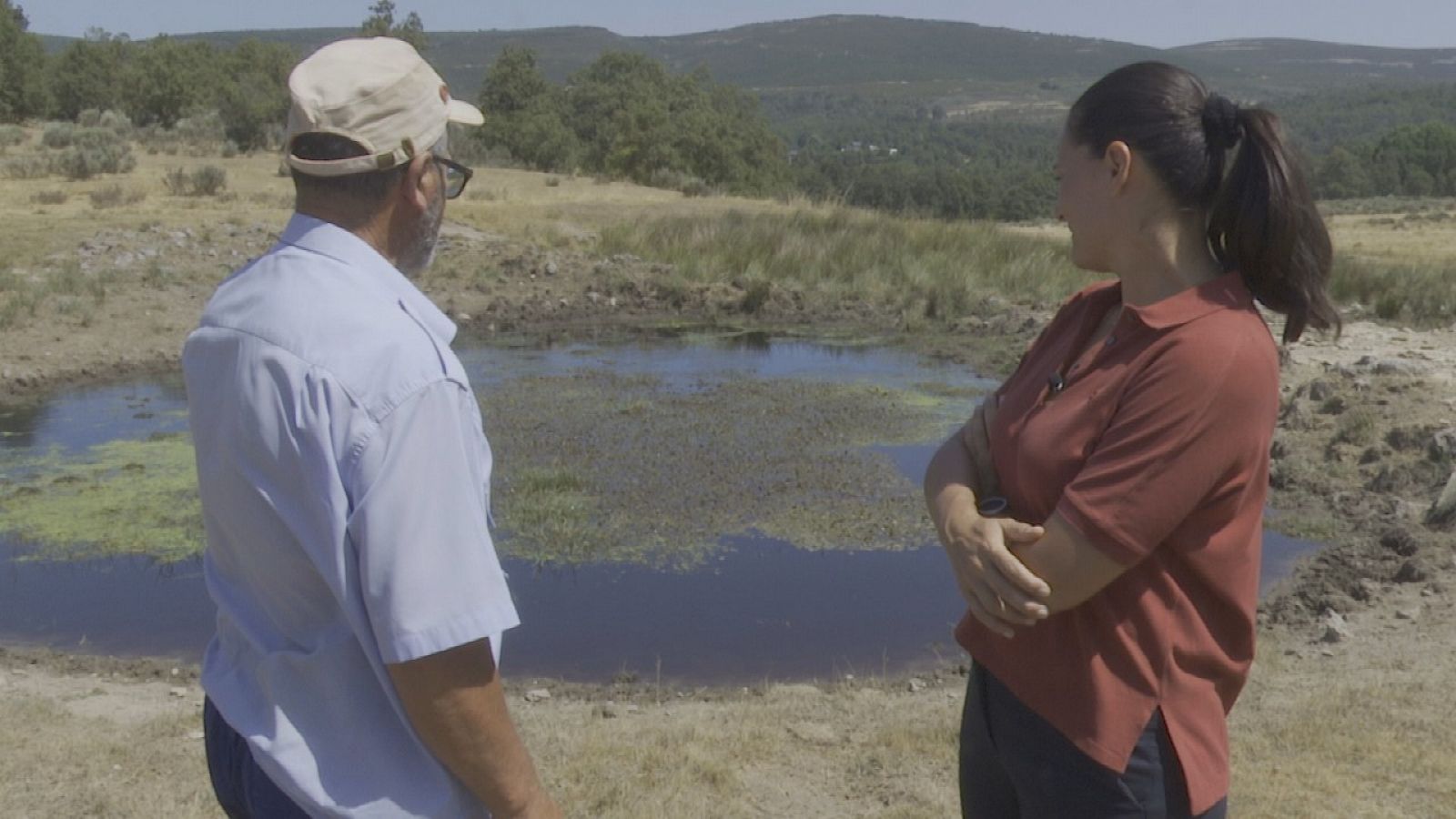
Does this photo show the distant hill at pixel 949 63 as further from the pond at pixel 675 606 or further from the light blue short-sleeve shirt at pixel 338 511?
the light blue short-sleeve shirt at pixel 338 511

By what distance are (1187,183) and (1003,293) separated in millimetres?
13808

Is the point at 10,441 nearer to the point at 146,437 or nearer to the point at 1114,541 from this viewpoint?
the point at 146,437

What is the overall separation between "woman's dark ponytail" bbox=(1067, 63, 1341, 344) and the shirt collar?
2.98ft

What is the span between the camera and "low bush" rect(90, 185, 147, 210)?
1833 cm

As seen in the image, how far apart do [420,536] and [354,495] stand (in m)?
0.09

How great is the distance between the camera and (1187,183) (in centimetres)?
198

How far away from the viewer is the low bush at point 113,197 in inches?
722

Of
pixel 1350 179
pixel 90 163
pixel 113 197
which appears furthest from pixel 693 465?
pixel 1350 179

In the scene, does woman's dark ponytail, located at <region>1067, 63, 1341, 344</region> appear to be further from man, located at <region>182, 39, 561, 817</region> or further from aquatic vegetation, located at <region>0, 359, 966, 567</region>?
aquatic vegetation, located at <region>0, 359, 966, 567</region>

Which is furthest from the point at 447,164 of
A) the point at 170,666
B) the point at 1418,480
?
the point at 1418,480

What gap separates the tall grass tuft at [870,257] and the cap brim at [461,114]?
42.8 ft

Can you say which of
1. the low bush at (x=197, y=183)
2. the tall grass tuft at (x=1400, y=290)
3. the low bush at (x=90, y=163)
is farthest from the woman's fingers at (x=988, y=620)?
the low bush at (x=90, y=163)

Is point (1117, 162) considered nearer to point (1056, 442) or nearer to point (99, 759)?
point (1056, 442)

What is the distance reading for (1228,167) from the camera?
1.98 m
